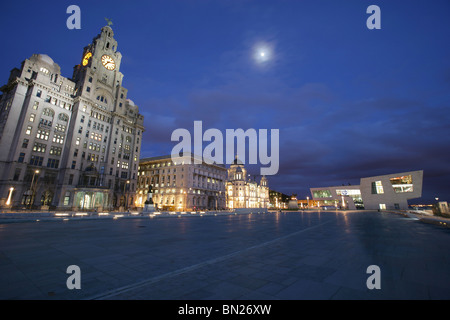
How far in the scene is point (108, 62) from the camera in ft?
214

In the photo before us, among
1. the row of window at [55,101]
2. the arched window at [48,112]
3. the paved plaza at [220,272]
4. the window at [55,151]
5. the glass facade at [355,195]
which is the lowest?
the paved plaza at [220,272]

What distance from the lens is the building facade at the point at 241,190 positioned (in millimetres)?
130125

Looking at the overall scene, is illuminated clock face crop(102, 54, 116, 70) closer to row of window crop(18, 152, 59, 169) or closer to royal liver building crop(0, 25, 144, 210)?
royal liver building crop(0, 25, 144, 210)

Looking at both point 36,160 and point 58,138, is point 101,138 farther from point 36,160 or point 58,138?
point 36,160

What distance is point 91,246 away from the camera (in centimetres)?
845

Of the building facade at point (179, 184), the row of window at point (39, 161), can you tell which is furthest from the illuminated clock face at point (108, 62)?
the building facade at point (179, 184)

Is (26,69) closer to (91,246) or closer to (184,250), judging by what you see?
(91,246)

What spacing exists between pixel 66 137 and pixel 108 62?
30.1m

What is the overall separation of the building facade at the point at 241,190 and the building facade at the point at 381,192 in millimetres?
49337

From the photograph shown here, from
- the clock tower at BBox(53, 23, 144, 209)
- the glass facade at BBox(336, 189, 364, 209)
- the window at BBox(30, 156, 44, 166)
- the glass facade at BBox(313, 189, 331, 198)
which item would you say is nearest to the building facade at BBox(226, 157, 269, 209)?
the glass facade at BBox(313, 189, 331, 198)

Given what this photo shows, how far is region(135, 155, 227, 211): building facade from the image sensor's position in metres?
77.2

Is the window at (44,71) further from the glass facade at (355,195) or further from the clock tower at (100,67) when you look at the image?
the glass facade at (355,195)

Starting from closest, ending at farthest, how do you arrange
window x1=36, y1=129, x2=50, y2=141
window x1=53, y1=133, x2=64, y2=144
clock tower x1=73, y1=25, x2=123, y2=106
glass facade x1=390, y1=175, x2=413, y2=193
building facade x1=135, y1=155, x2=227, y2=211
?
window x1=36, y1=129, x2=50, y2=141 → window x1=53, y1=133, x2=64, y2=144 → clock tower x1=73, y1=25, x2=123, y2=106 → glass facade x1=390, y1=175, x2=413, y2=193 → building facade x1=135, y1=155, x2=227, y2=211

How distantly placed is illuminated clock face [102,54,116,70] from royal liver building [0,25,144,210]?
315mm
